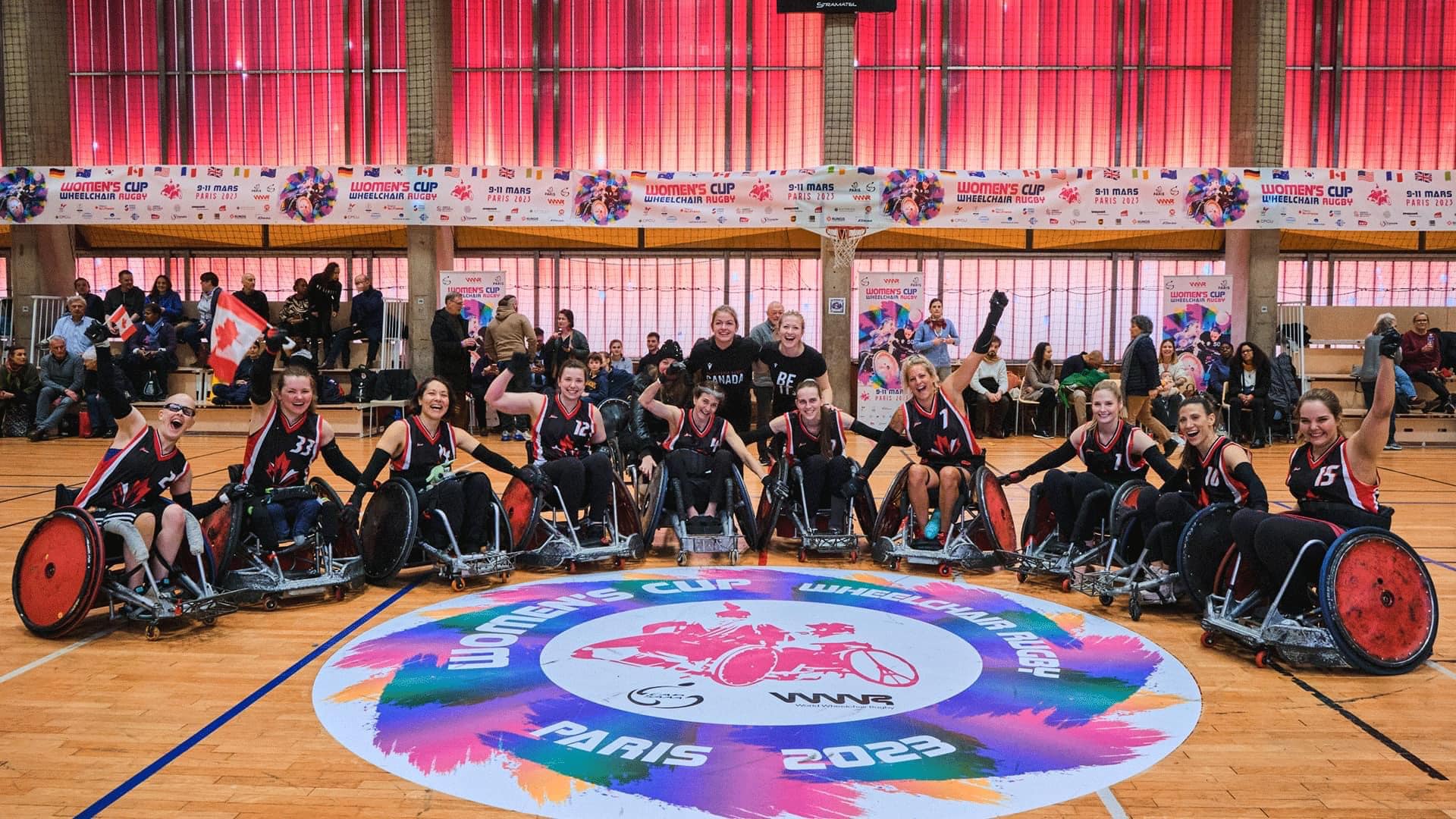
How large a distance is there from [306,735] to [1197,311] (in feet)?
40.2

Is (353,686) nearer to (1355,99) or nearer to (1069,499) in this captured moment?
(1069,499)

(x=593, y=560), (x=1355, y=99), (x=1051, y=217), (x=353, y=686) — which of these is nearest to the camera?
(x=353, y=686)

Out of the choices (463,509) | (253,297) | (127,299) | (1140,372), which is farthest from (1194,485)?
(127,299)

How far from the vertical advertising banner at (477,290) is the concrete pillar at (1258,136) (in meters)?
9.36

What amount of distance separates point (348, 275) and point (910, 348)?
7.99 metres

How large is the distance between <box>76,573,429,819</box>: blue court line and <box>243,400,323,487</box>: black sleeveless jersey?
2.52 feet

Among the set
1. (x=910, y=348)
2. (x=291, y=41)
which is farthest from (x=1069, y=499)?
(x=291, y=41)

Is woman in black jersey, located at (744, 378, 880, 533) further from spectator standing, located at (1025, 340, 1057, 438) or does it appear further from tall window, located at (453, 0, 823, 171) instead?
tall window, located at (453, 0, 823, 171)

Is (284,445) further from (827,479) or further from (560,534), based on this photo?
(827,479)

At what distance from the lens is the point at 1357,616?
4.05 m

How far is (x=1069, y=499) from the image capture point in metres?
5.61

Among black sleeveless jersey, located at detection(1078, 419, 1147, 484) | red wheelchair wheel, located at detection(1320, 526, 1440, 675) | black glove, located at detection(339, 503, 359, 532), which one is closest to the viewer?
red wheelchair wheel, located at detection(1320, 526, 1440, 675)

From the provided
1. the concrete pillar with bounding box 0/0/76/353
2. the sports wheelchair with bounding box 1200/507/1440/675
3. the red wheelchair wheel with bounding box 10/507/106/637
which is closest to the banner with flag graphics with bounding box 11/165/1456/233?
the concrete pillar with bounding box 0/0/76/353

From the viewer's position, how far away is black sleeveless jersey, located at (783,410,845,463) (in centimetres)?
629
